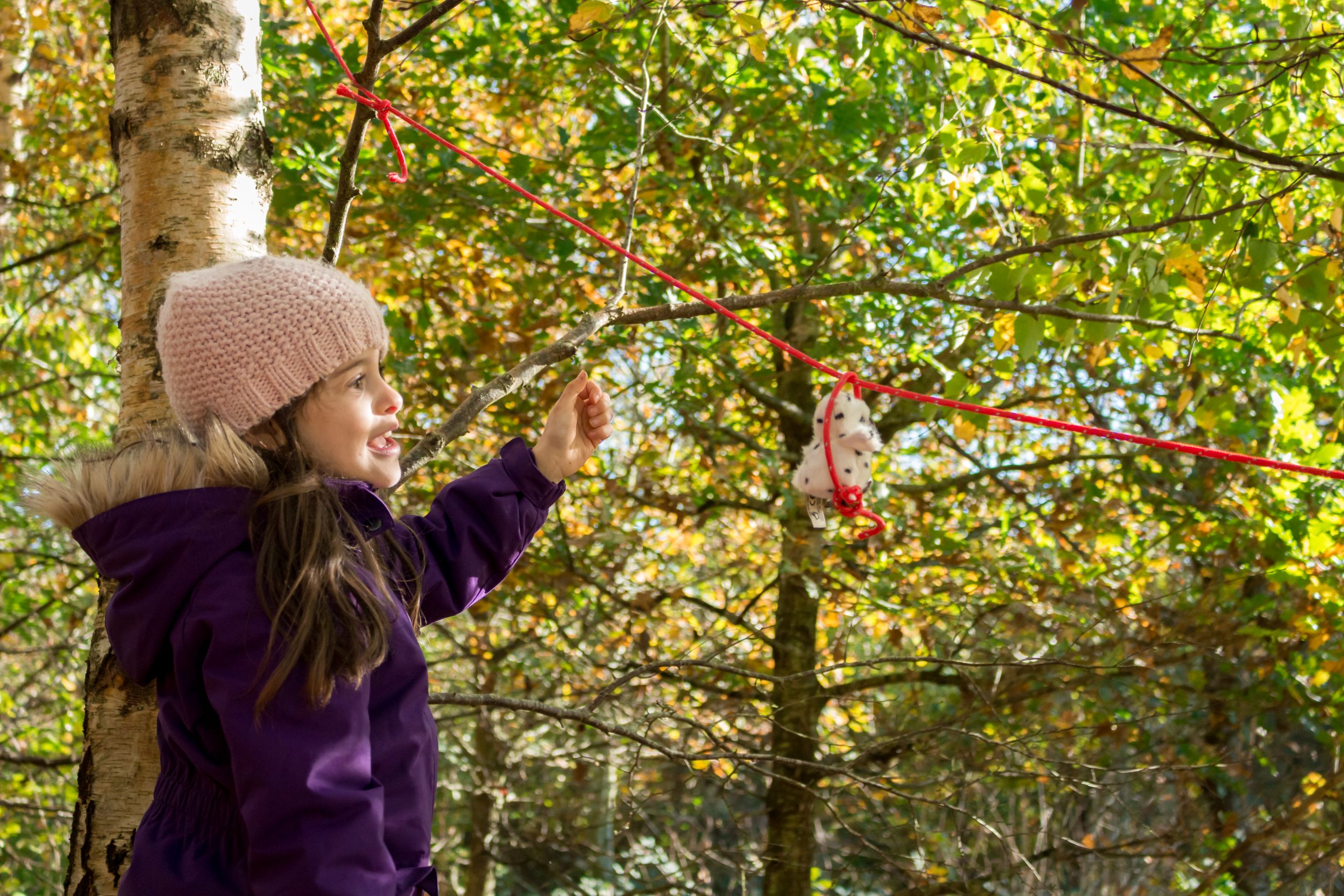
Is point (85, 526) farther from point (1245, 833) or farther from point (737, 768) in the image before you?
point (1245, 833)

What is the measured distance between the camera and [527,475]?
1562 millimetres

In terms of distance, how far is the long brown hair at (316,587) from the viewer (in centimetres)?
112

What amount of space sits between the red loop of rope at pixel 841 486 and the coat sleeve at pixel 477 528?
458mm

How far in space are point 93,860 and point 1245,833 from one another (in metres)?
5.45

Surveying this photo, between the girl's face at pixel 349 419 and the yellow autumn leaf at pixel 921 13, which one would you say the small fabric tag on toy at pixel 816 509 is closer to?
the girl's face at pixel 349 419

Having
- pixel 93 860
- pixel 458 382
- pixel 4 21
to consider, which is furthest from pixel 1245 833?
pixel 4 21

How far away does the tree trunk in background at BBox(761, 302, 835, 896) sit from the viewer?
155 inches

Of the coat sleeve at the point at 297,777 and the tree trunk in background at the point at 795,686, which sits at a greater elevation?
the tree trunk in background at the point at 795,686

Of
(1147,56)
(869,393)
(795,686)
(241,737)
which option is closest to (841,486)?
(241,737)

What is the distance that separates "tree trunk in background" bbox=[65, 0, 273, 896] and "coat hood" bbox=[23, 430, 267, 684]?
26 centimetres

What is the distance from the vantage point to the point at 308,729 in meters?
1.11

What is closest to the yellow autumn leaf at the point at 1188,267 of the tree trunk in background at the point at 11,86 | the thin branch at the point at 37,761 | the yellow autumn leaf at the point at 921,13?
the yellow autumn leaf at the point at 921,13

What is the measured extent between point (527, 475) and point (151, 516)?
522 mm

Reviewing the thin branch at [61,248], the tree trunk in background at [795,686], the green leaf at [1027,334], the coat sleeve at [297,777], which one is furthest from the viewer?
the tree trunk in background at [795,686]
